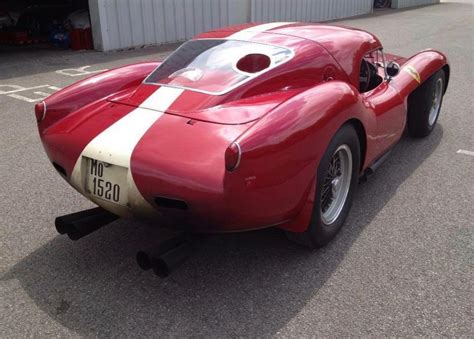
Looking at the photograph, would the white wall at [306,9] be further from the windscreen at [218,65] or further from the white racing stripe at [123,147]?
the white racing stripe at [123,147]

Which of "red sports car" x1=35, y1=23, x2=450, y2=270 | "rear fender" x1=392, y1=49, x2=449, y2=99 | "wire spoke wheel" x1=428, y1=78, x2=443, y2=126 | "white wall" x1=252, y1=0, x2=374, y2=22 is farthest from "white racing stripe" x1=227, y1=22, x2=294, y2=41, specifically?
"white wall" x1=252, y1=0, x2=374, y2=22

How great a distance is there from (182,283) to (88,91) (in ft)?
4.59

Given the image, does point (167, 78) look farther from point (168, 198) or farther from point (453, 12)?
point (453, 12)

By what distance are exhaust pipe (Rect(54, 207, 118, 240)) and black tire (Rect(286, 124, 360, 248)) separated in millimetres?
1054

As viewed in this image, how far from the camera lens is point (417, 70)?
13.1ft

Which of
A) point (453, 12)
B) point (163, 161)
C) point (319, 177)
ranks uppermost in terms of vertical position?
point (163, 161)

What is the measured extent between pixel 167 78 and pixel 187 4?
327 inches

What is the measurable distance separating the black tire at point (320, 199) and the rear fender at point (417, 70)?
105 centimetres

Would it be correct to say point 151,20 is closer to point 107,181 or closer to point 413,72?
point 413,72

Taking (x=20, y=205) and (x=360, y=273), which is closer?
(x=360, y=273)

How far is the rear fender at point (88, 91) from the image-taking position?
2.79m

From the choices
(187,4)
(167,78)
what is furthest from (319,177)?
(187,4)

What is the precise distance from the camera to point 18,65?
8453 millimetres

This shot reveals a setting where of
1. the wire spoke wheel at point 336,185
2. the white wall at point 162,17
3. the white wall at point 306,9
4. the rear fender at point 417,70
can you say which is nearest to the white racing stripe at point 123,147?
the wire spoke wheel at point 336,185
